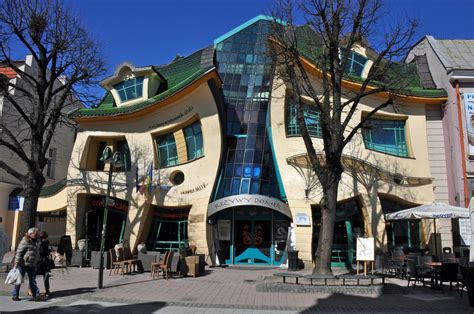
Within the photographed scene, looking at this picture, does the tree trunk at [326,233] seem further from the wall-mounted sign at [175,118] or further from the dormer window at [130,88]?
the dormer window at [130,88]

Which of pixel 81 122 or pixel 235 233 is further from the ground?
pixel 81 122

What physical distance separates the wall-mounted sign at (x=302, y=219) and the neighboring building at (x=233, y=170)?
5 centimetres

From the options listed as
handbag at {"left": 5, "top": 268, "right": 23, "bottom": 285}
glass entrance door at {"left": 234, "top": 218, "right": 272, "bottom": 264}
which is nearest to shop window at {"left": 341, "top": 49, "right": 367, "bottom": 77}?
glass entrance door at {"left": 234, "top": 218, "right": 272, "bottom": 264}

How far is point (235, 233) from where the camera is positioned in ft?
65.0

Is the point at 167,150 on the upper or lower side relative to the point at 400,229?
upper

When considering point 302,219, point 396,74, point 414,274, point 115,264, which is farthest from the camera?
point 302,219

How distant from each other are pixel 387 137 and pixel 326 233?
9526 mm

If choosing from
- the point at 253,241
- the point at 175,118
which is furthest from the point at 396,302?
the point at 175,118

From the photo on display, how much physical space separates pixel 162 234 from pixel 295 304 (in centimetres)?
1229

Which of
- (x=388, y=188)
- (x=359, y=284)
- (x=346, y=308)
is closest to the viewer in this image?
(x=346, y=308)

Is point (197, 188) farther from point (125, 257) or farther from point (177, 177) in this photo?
point (125, 257)

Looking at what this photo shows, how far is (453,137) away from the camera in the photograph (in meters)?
18.9

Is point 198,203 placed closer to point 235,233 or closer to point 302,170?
point 235,233

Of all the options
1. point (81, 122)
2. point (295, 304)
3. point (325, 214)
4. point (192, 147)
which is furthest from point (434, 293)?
point (81, 122)
